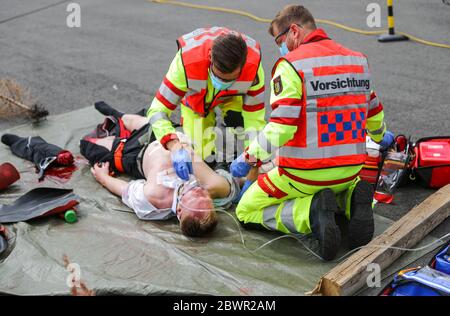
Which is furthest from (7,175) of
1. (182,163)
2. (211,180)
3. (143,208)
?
(211,180)

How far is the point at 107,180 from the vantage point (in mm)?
3809

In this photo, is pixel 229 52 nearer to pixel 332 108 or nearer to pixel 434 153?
pixel 332 108

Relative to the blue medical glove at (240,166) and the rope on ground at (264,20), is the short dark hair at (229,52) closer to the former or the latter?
the blue medical glove at (240,166)

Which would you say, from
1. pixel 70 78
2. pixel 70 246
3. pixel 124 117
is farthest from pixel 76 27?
pixel 70 246

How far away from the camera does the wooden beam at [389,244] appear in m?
2.73

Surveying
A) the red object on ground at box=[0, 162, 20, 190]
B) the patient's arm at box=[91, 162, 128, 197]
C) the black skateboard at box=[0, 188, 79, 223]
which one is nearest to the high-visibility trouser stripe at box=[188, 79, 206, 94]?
the patient's arm at box=[91, 162, 128, 197]

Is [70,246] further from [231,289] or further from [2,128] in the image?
[2,128]

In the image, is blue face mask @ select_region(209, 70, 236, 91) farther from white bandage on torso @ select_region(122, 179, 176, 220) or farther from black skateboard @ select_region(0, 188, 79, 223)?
black skateboard @ select_region(0, 188, 79, 223)

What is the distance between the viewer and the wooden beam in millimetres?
2729

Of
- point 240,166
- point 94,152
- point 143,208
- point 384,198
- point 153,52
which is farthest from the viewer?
point 153,52

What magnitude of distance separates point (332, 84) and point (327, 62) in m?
0.11

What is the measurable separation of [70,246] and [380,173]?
6.55 ft

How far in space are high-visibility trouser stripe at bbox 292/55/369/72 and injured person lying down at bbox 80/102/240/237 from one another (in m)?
0.97
